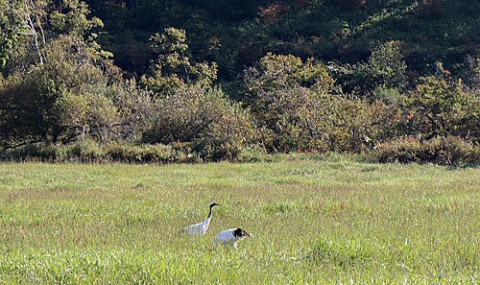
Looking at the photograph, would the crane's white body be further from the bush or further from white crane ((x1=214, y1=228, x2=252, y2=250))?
the bush

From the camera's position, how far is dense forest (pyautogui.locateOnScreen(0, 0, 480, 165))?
26.7m

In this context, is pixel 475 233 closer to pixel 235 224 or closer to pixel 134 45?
pixel 235 224

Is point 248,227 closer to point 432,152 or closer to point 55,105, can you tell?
point 432,152

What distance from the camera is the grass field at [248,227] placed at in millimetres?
6715

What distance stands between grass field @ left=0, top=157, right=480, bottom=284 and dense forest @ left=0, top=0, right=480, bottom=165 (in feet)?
22.0

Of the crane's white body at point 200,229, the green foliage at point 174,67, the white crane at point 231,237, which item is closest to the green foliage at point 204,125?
the green foliage at point 174,67

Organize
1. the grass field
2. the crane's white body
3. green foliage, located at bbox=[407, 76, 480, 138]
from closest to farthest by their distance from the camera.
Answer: the grass field, the crane's white body, green foliage, located at bbox=[407, 76, 480, 138]

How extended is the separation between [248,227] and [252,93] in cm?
2508

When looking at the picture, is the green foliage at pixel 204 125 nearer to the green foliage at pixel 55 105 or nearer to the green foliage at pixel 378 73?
the green foliage at pixel 55 105

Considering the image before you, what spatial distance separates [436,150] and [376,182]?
7.72 m

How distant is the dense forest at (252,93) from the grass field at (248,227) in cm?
669

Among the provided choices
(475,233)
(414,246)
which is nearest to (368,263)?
(414,246)

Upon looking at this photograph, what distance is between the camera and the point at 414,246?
26.7 feet

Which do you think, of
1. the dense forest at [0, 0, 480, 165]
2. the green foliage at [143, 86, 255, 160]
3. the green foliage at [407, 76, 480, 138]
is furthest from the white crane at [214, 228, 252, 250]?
the green foliage at [407, 76, 480, 138]
